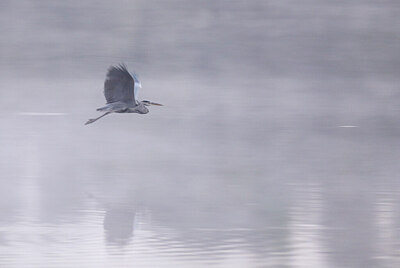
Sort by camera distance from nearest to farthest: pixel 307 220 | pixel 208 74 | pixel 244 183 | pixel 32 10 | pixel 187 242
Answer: pixel 187 242
pixel 307 220
pixel 244 183
pixel 208 74
pixel 32 10

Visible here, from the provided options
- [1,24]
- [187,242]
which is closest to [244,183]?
[187,242]

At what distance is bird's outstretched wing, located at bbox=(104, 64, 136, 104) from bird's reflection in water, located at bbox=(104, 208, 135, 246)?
101 centimetres

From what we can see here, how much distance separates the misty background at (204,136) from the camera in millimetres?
4191

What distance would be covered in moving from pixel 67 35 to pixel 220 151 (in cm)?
525

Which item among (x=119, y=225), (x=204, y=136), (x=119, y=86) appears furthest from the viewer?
(x=204, y=136)

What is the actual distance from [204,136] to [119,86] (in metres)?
1.92

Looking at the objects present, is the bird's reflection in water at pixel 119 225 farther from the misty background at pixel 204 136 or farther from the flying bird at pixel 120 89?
the flying bird at pixel 120 89

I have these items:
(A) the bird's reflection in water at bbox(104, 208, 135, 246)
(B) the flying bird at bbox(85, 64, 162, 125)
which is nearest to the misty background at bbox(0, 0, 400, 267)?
(A) the bird's reflection in water at bbox(104, 208, 135, 246)

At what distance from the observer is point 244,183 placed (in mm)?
5523

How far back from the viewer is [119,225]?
4461mm

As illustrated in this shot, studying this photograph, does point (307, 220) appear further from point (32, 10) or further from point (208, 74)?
point (32, 10)

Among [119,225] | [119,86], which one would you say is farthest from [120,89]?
[119,225]

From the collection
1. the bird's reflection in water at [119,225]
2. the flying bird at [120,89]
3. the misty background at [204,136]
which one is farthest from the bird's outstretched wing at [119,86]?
the bird's reflection in water at [119,225]

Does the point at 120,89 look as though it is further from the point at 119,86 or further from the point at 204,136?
the point at 204,136
